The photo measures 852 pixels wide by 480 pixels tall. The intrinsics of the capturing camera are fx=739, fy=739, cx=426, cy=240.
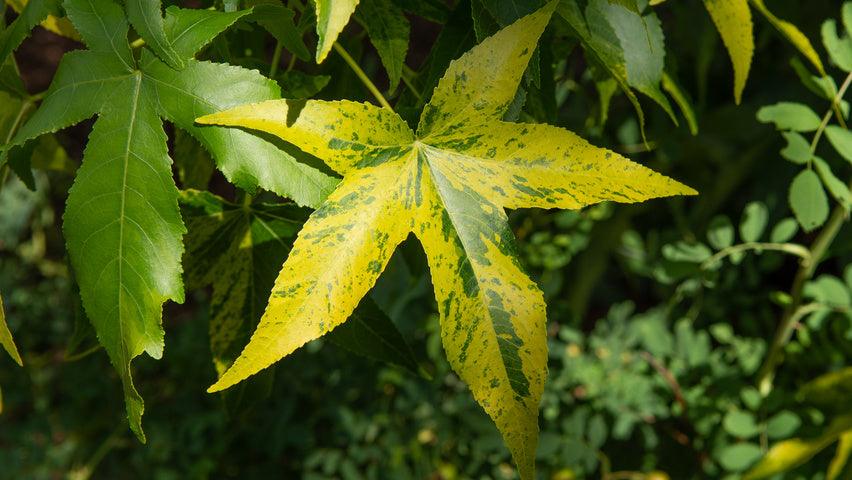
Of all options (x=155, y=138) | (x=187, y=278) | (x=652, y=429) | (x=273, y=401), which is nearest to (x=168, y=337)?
(x=273, y=401)

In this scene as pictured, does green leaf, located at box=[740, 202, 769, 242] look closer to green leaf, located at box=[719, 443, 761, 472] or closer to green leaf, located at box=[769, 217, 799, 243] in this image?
green leaf, located at box=[769, 217, 799, 243]

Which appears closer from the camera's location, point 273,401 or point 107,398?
point 273,401

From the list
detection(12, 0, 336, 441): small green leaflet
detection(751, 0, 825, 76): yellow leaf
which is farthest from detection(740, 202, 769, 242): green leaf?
detection(12, 0, 336, 441): small green leaflet

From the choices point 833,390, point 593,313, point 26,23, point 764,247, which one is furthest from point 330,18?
point 593,313

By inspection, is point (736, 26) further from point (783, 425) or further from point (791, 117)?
point (783, 425)

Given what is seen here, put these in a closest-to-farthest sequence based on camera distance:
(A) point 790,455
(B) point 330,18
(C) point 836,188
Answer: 1. (B) point 330,18
2. (C) point 836,188
3. (A) point 790,455

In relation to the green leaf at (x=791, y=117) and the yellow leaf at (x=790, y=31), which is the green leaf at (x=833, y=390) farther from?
the yellow leaf at (x=790, y=31)

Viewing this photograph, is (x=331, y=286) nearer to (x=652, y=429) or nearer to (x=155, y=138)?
(x=155, y=138)
